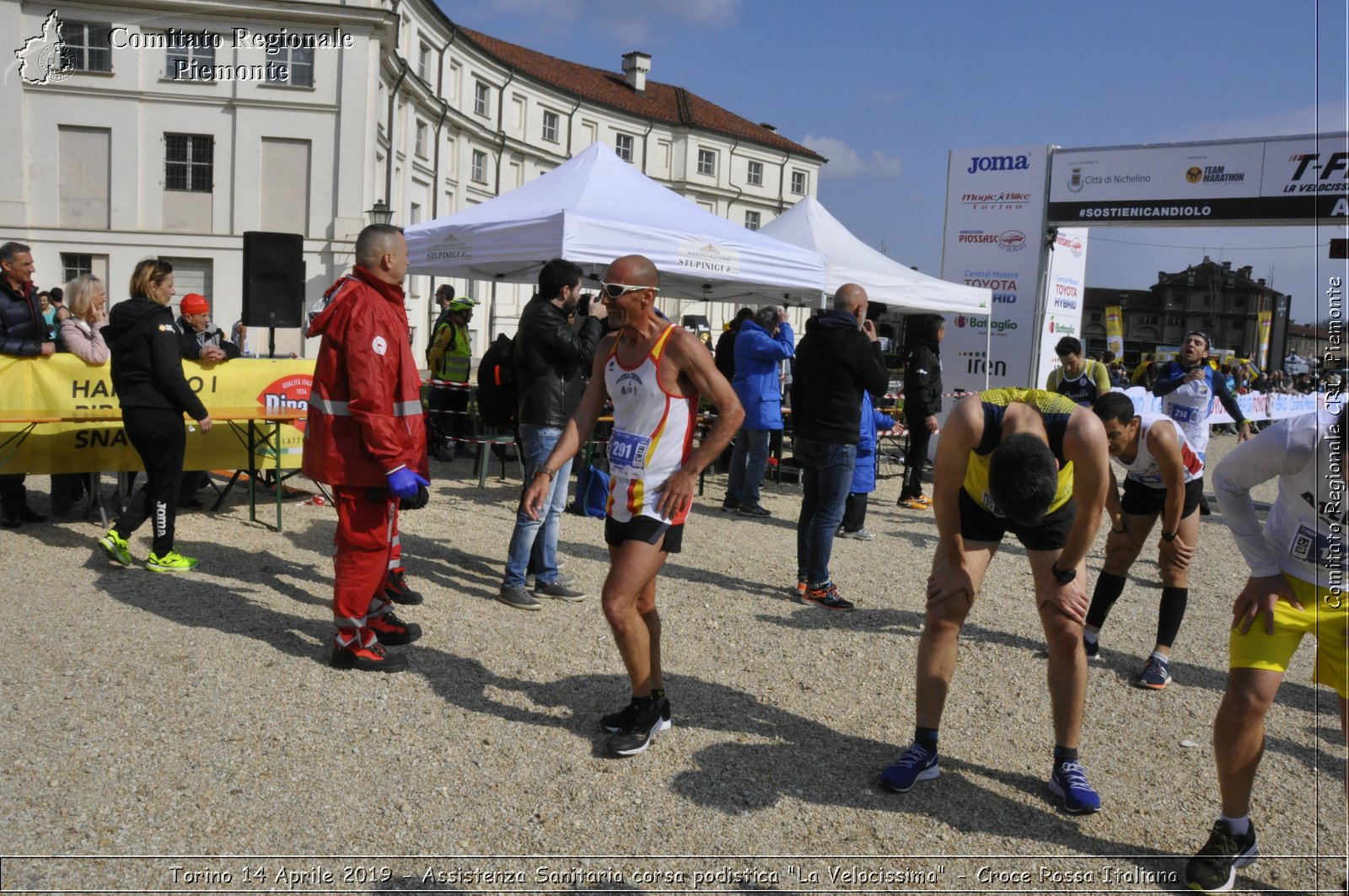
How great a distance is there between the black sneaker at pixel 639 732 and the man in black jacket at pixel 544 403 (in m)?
2.02

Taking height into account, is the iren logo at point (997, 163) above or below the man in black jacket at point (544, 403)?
above

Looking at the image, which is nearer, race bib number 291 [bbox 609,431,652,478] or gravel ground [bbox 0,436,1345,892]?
gravel ground [bbox 0,436,1345,892]

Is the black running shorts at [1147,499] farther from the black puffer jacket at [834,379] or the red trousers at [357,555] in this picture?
the red trousers at [357,555]

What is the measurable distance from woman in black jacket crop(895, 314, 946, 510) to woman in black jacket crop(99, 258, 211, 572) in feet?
23.2

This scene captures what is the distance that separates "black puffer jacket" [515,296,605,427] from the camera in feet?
19.5

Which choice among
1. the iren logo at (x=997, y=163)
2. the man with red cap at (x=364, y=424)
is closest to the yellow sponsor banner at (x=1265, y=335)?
the iren logo at (x=997, y=163)

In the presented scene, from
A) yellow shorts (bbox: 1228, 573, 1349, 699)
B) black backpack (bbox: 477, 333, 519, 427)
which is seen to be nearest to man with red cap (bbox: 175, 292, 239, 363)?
black backpack (bbox: 477, 333, 519, 427)

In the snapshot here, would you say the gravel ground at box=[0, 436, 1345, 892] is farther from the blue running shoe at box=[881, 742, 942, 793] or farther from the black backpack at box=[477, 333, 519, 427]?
the black backpack at box=[477, 333, 519, 427]

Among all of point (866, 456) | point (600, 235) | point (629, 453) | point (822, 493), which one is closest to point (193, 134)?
point (600, 235)

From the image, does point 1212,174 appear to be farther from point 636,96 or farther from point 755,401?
point 636,96

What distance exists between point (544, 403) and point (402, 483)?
65.0 inches

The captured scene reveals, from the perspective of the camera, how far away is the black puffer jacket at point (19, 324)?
23.3 feet

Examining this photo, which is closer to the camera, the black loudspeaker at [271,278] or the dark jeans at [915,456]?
the dark jeans at [915,456]

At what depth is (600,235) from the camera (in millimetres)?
8555
